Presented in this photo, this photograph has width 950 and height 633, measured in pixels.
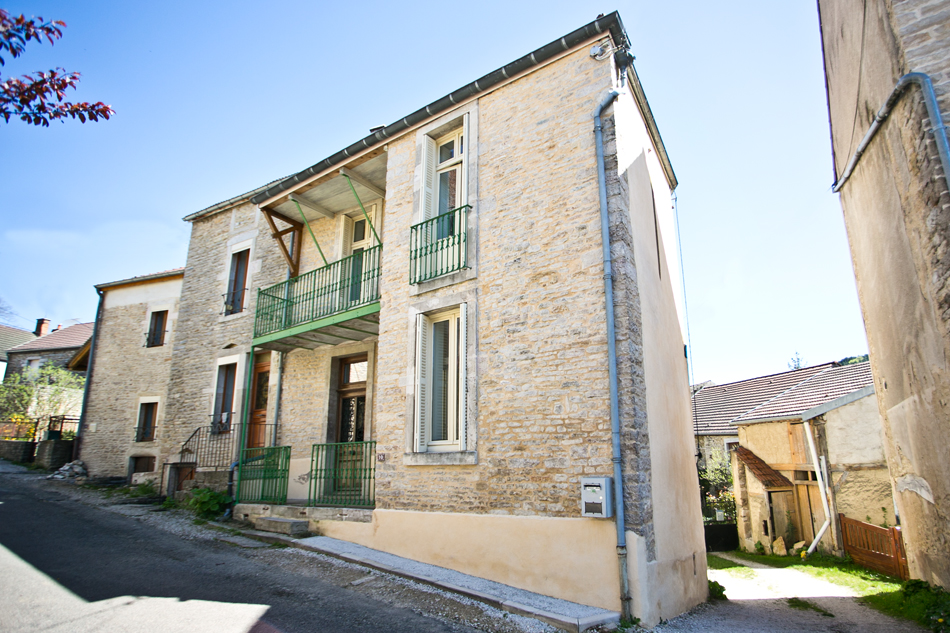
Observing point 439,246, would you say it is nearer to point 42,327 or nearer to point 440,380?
point 440,380

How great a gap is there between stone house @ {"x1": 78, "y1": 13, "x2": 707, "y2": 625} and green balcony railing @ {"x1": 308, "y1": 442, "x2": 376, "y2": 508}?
1.8 inches

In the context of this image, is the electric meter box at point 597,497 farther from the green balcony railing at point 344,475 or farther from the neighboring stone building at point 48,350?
the neighboring stone building at point 48,350

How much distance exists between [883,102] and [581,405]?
4372 millimetres

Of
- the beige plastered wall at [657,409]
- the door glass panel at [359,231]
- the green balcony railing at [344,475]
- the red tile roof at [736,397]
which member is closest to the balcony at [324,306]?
the door glass panel at [359,231]

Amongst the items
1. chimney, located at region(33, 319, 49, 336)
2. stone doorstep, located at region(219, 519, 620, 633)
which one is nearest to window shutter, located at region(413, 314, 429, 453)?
stone doorstep, located at region(219, 519, 620, 633)

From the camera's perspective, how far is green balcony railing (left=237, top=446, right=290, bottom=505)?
29.9 feet

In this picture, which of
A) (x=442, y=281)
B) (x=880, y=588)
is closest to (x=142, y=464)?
(x=442, y=281)

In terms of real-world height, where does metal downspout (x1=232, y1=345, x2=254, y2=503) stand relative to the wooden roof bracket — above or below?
below

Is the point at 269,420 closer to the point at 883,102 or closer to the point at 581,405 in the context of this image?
the point at 581,405

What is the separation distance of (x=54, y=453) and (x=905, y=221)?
62.2 feet

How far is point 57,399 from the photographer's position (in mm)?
22469

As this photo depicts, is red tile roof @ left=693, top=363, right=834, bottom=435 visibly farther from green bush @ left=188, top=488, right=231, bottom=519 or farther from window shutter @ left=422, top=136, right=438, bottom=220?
green bush @ left=188, top=488, right=231, bottom=519

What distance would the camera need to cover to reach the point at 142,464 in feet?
43.8

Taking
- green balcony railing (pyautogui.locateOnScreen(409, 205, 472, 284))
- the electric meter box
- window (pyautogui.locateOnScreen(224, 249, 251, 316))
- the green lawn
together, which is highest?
window (pyautogui.locateOnScreen(224, 249, 251, 316))
